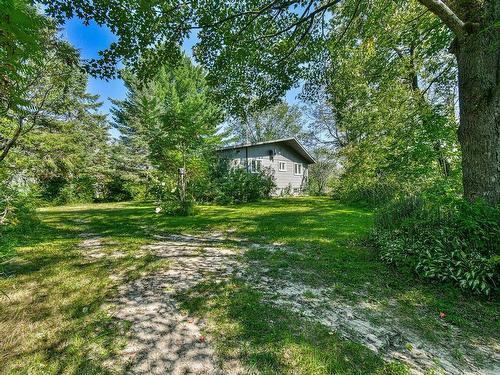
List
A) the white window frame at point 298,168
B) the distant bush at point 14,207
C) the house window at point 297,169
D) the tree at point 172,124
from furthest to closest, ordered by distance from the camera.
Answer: the house window at point 297,169 < the white window frame at point 298,168 < the tree at point 172,124 < the distant bush at point 14,207

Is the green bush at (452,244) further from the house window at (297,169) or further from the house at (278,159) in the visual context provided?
the house window at (297,169)

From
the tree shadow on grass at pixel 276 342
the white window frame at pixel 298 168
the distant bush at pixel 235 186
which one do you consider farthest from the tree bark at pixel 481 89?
the white window frame at pixel 298 168

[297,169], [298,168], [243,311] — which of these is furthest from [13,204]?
[298,168]

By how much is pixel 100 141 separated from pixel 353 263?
2102 cm

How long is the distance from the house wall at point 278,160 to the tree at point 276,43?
11331 mm

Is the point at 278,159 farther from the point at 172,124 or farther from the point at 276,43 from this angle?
the point at 276,43

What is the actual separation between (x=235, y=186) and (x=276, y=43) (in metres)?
9.22

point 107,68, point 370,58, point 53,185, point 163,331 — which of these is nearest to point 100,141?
point 53,185

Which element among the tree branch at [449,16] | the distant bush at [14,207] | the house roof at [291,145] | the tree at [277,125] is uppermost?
the tree at [277,125]

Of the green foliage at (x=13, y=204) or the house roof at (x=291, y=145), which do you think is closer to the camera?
the green foliage at (x=13, y=204)

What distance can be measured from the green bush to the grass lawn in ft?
0.63

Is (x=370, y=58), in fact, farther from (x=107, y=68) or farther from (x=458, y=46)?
(x=107, y=68)

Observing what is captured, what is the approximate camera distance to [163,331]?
2.21 meters

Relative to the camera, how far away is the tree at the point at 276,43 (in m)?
3.21
